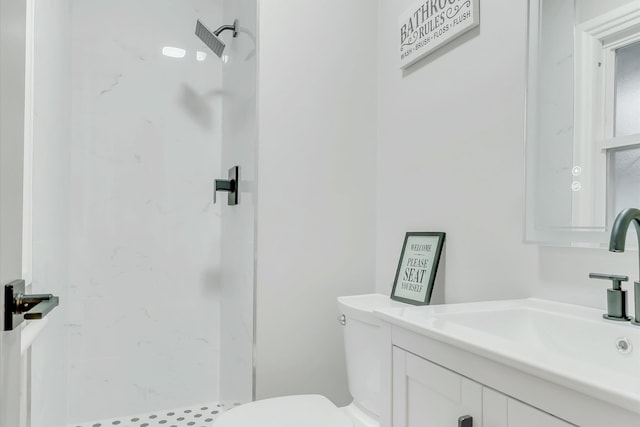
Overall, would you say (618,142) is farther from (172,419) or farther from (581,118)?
(172,419)

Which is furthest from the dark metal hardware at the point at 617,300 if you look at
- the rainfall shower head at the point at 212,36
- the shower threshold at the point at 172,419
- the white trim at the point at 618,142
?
the rainfall shower head at the point at 212,36

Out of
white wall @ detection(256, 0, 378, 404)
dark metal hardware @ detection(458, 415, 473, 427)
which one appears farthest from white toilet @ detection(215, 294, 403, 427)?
dark metal hardware @ detection(458, 415, 473, 427)

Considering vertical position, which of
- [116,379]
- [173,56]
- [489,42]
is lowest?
[116,379]

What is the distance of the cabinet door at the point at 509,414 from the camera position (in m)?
0.58

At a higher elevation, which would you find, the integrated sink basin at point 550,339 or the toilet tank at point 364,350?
the integrated sink basin at point 550,339

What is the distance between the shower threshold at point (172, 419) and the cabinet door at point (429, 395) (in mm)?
1397

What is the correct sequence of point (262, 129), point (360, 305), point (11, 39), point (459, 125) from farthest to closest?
point (262, 129) < point (360, 305) < point (459, 125) < point (11, 39)

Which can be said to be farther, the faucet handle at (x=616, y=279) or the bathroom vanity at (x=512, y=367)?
the faucet handle at (x=616, y=279)

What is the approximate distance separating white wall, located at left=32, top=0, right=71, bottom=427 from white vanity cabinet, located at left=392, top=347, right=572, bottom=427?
109cm

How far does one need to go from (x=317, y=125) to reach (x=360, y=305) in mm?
756

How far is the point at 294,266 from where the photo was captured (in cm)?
167

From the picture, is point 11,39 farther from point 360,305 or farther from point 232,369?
point 232,369

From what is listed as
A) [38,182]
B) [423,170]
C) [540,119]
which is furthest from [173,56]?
[540,119]

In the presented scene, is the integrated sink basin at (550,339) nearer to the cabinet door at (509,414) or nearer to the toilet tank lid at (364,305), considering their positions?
the cabinet door at (509,414)
